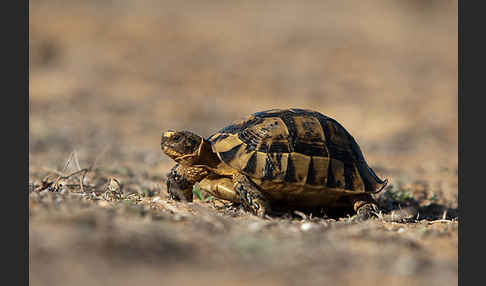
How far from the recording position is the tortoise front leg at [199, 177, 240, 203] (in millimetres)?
4207

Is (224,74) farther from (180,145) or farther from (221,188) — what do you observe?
(221,188)

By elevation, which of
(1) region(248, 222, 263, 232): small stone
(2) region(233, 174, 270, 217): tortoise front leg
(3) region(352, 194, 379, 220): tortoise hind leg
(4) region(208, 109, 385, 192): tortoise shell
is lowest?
(3) region(352, 194, 379, 220): tortoise hind leg

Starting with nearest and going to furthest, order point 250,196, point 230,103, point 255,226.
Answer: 1. point 255,226
2. point 250,196
3. point 230,103

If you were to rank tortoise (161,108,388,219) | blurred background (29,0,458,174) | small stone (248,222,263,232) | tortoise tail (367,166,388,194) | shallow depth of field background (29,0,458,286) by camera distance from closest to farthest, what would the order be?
shallow depth of field background (29,0,458,286)
small stone (248,222,263,232)
tortoise (161,108,388,219)
tortoise tail (367,166,388,194)
blurred background (29,0,458,174)

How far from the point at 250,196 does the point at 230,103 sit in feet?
41.4

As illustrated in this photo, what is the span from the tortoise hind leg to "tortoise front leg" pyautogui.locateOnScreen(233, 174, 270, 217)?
2.70 ft

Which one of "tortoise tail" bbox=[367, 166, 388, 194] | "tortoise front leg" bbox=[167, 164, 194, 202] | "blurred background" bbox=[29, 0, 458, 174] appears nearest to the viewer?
"tortoise front leg" bbox=[167, 164, 194, 202]

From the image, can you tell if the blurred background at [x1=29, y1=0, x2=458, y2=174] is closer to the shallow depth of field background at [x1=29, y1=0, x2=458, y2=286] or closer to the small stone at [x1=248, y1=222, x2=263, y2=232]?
the shallow depth of field background at [x1=29, y1=0, x2=458, y2=286]

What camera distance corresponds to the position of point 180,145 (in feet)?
14.2

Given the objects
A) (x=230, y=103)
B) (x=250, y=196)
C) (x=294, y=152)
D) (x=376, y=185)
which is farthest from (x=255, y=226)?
(x=230, y=103)

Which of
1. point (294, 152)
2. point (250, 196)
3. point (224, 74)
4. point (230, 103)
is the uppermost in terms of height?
point (224, 74)

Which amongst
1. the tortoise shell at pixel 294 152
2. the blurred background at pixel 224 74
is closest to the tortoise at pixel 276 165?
the tortoise shell at pixel 294 152

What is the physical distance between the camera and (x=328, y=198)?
447 cm

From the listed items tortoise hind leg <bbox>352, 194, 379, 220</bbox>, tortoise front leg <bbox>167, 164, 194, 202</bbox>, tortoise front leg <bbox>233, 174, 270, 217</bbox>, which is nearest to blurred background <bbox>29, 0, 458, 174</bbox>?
tortoise front leg <bbox>167, 164, 194, 202</bbox>
